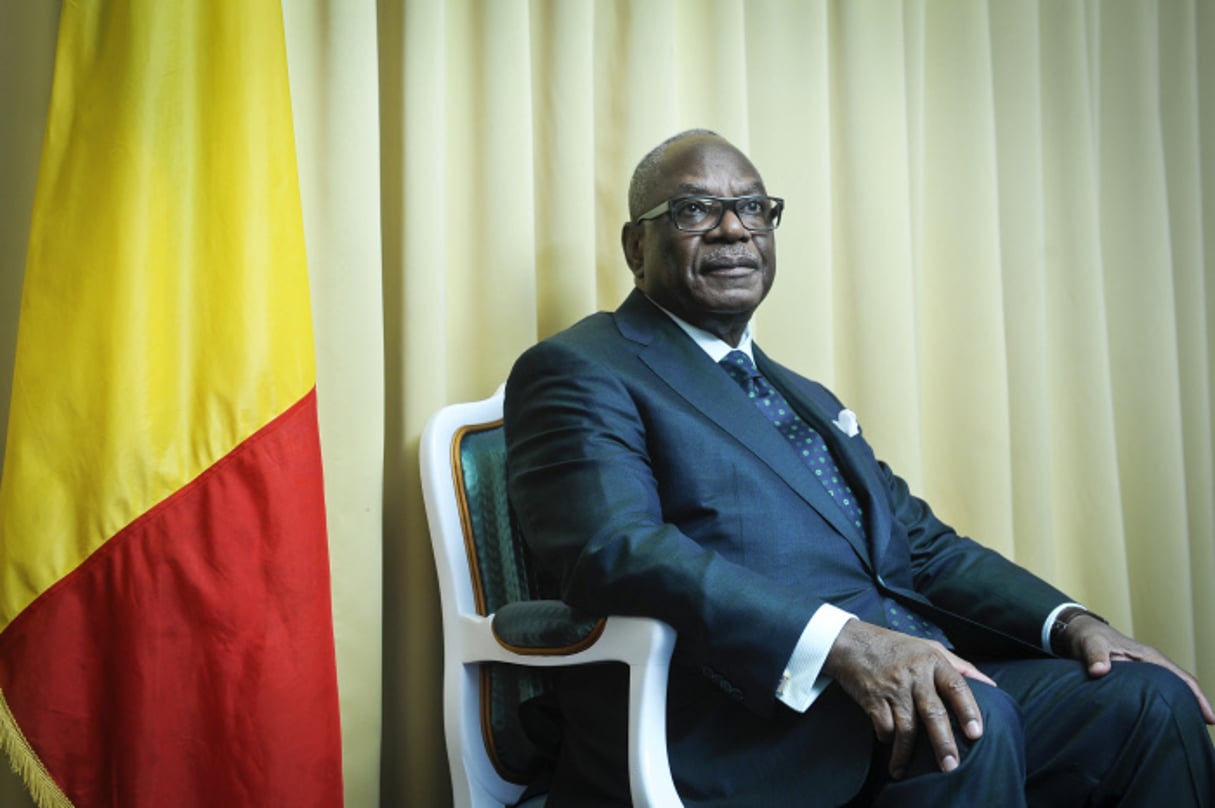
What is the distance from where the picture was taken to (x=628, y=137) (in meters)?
2.35

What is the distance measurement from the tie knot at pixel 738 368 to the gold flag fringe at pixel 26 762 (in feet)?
4.14

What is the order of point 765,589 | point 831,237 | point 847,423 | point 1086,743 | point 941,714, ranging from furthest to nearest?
point 831,237 < point 847,423 < point 1086,743 < point 765,589 < point 941,714

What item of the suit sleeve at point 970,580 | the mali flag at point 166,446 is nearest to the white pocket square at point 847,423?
the suit sleeve at point 970,580

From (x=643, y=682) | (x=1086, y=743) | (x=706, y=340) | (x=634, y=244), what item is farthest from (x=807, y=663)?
(x=634, y=244)

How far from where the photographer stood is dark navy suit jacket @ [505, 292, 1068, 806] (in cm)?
140

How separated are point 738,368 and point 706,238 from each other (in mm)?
243

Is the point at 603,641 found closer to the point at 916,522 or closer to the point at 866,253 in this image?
the point at 916,522

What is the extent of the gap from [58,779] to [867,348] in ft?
6.08

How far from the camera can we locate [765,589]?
4.63 feet

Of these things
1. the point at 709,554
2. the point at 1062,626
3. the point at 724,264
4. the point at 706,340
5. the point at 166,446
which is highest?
the point at 724,264

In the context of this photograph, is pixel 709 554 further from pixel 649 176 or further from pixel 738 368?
pixel 649 176

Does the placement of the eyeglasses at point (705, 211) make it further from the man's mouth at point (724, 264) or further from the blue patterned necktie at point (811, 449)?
the blue patterned necktie at point (811, 449)

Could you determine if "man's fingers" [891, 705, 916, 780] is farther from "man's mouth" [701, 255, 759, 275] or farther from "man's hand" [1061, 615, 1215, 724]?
"man's mouth" [701, 255, 759, 275]

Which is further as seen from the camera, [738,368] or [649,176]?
[649,176]
